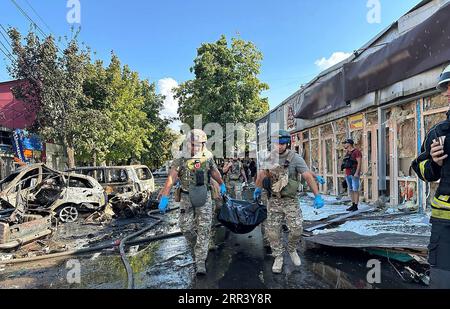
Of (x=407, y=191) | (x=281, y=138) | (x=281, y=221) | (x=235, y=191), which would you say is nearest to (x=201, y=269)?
(x=281, y=221)

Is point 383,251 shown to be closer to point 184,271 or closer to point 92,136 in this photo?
point 184,271

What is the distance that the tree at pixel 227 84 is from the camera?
22.1 m

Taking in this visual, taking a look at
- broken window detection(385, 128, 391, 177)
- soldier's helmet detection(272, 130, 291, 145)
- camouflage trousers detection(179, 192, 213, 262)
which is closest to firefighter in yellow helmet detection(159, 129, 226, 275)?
camouflage trousers detection(179, 192, 213, 262)

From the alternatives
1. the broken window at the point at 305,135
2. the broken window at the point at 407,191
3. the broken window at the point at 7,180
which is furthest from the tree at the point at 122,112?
the broken window at the point at 407,191

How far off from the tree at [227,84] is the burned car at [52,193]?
13994 millimetres

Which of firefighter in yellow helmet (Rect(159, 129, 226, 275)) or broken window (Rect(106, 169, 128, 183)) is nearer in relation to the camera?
firefighter in yellow helmet (Rect(159, 129, 226, 275))

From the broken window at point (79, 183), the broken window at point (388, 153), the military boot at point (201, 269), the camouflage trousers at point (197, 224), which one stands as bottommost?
the military boot at point (201, 269)

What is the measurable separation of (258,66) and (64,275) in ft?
69.0

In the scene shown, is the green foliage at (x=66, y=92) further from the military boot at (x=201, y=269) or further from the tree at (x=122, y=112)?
the military boot at (x=201, y=269)

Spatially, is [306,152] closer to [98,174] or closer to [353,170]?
[353,170]

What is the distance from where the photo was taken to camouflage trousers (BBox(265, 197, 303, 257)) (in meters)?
4.29

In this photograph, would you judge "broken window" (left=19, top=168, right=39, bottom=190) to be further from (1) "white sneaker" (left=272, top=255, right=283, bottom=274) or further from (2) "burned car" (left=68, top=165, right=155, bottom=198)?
(1) "white sneaker" (left=272, top=255, right=283, bottom=274)

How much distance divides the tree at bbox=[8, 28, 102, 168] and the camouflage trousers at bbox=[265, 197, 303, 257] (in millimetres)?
12043

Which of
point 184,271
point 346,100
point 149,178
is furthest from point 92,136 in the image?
point 184,271
